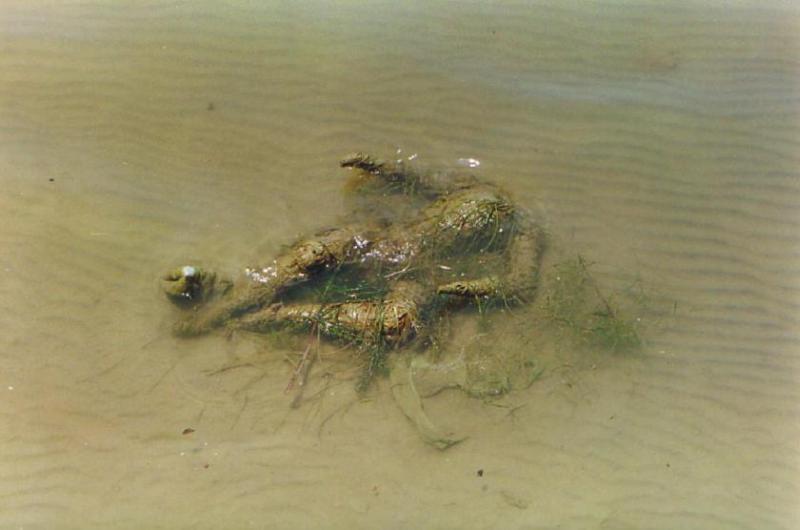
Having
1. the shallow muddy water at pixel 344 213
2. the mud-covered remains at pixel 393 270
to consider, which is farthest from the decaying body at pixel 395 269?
the shallow muddy water at pixel 344 213

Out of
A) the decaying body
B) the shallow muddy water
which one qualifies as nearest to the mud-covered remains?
the decaying body

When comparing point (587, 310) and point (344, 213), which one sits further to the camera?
point (344, 213)

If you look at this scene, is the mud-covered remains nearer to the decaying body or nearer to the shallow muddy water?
the decaying body

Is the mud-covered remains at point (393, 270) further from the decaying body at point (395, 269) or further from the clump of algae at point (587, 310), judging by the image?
the clump of algae at point (587, 310)

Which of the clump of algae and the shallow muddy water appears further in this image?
the clump of algae

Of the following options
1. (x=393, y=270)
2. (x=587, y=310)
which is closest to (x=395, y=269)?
(x=393, y=270)

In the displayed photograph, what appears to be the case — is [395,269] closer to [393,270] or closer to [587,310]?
[393,270]
